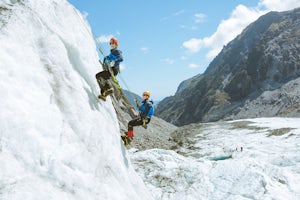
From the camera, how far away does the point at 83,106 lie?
10.3m

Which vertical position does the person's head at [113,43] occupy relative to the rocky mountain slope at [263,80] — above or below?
below

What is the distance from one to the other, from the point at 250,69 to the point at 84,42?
6316 inches

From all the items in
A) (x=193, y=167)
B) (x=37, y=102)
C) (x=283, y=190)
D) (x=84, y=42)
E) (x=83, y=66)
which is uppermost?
(x=84, y=42)

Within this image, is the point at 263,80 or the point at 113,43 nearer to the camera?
the point at 113,43

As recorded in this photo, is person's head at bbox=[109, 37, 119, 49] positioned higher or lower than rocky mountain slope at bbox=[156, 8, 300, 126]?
lower

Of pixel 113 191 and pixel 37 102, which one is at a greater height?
pixel 37 102

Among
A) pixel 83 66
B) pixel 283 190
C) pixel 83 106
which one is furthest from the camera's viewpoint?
pixel 283 190

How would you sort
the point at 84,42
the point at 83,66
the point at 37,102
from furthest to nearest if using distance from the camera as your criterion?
the point at 84,42 → the point at 83,66 → the point at 37,102

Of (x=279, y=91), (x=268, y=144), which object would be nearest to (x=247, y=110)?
(x=279, y=91)

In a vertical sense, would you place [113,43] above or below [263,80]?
below

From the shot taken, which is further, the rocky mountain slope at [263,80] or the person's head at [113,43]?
the rocky mountain slope at [263,80]

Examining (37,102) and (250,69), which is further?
(250,69)

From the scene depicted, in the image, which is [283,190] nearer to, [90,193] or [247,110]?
[90,193]

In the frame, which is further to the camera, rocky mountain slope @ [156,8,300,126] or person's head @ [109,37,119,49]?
rocky mountain slope @ [156,8,300,126]
